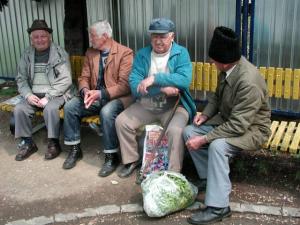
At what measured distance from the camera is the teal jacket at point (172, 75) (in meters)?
4.51

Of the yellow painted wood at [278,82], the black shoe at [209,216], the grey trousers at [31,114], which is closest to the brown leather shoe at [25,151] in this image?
the grey trousers at [31,114]

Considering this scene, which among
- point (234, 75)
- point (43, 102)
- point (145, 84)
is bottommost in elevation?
point (43, 102)

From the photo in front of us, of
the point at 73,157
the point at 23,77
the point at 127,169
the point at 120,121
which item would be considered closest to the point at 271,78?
the point at 120,121

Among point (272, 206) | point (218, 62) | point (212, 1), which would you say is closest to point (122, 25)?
point (212, 1)

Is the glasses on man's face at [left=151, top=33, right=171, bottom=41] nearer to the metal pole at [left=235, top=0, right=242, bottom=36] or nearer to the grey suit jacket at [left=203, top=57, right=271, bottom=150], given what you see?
the grey suit jacket at [left=203, top=57, right=271, bottom=150]

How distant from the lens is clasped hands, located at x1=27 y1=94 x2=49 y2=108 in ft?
17.2

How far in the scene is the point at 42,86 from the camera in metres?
5.44

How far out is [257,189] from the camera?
4410mm

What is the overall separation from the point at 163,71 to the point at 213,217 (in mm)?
1567

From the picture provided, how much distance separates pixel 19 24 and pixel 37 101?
8.81ft

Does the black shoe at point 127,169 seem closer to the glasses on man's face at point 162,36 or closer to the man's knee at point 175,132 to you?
the man's knee at point 175,132

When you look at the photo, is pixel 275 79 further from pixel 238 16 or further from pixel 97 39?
pixel 97 39

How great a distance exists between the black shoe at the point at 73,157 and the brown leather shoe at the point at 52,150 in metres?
0.24

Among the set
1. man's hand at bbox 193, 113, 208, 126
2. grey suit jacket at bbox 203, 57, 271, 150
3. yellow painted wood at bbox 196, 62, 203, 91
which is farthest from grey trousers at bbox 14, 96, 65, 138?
grey suit jacket at bbox 203, 57, 271, 150
